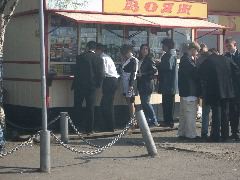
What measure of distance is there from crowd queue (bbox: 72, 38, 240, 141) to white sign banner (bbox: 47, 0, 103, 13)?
0.92 m

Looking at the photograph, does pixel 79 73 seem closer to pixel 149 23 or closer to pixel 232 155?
pixel 149 23

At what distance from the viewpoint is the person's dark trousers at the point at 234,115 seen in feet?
39.7

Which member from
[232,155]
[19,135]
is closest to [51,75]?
[19,135]

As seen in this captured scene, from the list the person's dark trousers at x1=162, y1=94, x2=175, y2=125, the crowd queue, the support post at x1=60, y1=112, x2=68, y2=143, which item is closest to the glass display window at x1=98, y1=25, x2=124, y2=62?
the crowd queue

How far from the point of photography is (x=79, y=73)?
12273mm

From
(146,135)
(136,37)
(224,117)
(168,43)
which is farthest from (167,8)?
(146,135)

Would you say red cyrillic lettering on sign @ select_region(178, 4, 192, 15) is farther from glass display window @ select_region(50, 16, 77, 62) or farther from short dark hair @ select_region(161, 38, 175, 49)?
glass display window @ select_region(50, 16, 77, 62)

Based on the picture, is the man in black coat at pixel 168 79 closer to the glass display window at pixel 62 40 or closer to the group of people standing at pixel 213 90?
the group of people standing at pixel 213 90

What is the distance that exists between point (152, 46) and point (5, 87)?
3923 millimetres

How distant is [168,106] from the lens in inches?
533

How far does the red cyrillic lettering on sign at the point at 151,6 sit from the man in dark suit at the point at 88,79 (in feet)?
7.53

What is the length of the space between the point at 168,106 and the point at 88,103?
2198 millimetres

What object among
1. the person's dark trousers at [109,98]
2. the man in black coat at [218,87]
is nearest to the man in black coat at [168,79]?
the person's dark trousers at [109,98]

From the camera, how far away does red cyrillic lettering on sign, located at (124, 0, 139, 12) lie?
1365cm
